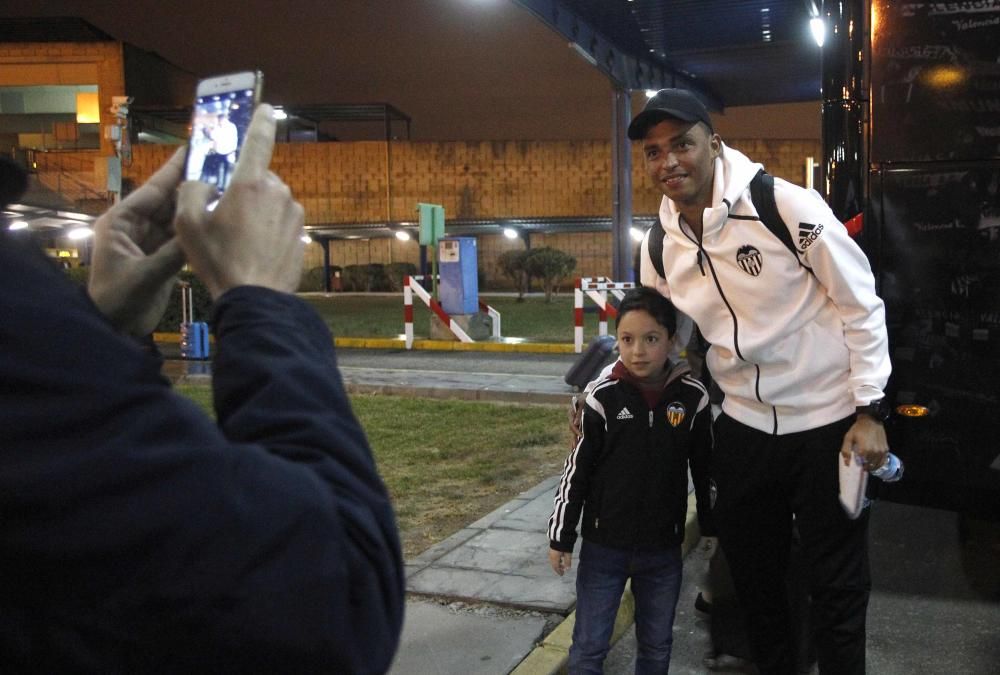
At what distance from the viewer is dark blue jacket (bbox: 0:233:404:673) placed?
0.70 m

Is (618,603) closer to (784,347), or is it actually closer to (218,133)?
(784,347)

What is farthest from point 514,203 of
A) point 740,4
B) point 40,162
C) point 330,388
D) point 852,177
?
point 330,388

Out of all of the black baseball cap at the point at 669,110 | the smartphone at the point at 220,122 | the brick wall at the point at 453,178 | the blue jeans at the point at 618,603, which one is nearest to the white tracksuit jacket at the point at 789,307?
the black baseball cap at the point at 669,110

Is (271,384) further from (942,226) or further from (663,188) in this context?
(942,226)

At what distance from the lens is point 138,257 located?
117 cm

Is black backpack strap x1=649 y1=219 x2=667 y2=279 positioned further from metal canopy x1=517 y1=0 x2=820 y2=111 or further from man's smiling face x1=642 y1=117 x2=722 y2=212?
metal canopy x1=517 y1=0 x2=820 y2=111

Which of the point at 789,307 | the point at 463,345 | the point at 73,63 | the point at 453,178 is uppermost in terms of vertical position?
the point at 73,63

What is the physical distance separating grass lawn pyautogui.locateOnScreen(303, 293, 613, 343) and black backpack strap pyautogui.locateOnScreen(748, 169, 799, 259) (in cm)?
1017

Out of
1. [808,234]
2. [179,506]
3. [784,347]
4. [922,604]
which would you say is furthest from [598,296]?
[179,506]

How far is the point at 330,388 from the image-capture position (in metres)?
0.91

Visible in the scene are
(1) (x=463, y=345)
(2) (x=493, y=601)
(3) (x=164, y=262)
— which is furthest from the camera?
(1) (x=463, y=345)

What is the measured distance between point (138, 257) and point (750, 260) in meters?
2.03

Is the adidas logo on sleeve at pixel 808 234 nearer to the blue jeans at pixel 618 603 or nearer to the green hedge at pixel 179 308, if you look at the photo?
the blue jeans at pixel 618 603

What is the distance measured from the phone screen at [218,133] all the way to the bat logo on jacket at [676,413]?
2.01 metres
